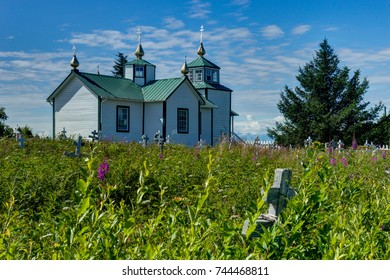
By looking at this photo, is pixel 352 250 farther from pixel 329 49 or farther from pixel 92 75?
pixel 329 49

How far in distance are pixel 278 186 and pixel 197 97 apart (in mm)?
28353

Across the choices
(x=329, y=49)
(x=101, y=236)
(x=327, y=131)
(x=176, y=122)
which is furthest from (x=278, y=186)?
(x=329, y=49)

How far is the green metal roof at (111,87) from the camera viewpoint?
28.8 meters

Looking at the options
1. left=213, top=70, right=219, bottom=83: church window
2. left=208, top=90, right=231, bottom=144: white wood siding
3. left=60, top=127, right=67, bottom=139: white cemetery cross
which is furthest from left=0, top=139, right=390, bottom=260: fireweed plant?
left=213, top=70, right=219, bottom=83: church window

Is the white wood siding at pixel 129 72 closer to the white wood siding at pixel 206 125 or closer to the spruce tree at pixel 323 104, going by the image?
the white wood siding at pixel 206 125

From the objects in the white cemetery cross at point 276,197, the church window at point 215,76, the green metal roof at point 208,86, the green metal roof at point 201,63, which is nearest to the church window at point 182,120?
the green metal roof at point 208,86

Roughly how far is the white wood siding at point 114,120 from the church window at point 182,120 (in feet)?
7.31

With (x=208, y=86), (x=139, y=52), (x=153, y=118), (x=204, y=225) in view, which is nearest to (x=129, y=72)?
(x=139, y=52)

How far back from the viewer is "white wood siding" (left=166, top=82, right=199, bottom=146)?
3020 cm

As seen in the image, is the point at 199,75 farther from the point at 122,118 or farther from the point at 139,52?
the point at 122,118

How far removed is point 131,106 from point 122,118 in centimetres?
102

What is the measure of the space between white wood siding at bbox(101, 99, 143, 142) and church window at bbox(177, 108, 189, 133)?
2.23 meters

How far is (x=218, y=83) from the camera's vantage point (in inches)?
1518

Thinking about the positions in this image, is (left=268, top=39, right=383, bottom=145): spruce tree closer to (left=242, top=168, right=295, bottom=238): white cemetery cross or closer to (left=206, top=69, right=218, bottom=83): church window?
(left=206, top=69, right=218, bottom=83): church window
